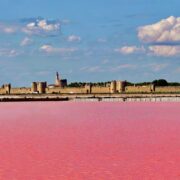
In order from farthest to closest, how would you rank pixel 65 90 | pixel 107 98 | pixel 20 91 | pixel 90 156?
pixel 20 91, pixel 65 90, pixel 107 98, pixel 90 156


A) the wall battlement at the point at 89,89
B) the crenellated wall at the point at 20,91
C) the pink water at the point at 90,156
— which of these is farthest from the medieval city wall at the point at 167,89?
the pink water at the point at 90,156

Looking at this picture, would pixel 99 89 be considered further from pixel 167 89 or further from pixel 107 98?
pixel 107 98

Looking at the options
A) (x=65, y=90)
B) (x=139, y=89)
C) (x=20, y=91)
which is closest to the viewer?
(x=139, y=89)

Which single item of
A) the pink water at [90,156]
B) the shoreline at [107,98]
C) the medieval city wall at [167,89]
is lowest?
the pink water at [90,156]

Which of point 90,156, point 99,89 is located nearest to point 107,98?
point 99,89

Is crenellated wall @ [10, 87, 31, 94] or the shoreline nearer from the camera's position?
the shoreline

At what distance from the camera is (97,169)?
11.9 m

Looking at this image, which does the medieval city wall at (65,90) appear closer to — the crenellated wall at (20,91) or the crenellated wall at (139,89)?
the crenellated wall at (20,91)

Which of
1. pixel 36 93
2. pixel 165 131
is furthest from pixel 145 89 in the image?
pixel 165 131

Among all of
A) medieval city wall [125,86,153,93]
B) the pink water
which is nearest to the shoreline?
medieval city wall [125,86,153,93]

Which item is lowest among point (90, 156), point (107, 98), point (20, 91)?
point (90, 156)

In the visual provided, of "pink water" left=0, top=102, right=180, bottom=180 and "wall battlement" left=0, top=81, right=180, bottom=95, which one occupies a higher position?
"wall battlement" left=0, top=81, right=180, bottom=95

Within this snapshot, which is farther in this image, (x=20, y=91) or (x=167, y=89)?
(x=20, y=91)

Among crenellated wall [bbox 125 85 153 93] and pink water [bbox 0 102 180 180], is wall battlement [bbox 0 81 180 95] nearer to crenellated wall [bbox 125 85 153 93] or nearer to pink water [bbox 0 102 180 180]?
crenellated wall [bbox 125 85 153 93]
